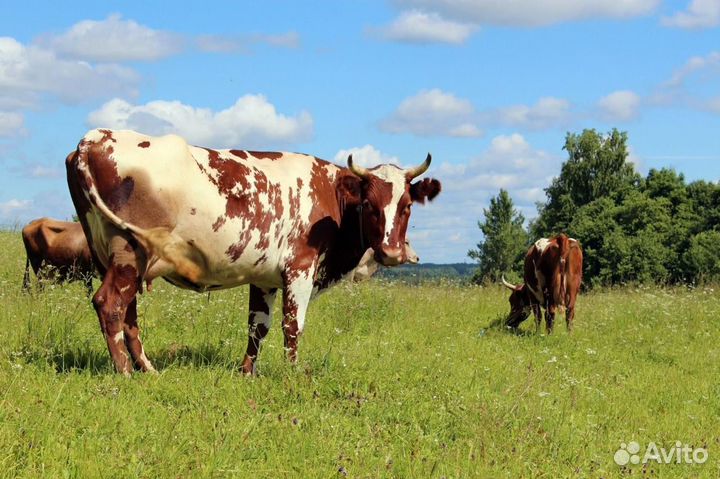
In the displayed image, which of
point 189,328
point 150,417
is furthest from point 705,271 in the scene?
point 150,417

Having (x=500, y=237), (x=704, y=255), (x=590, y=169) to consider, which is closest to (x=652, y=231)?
(x=704, y=255)

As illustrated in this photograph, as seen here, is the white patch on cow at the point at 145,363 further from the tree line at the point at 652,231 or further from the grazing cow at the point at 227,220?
the tree line at the point at 652,231

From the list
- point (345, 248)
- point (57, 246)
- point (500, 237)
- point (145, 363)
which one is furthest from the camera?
point (500, 237)

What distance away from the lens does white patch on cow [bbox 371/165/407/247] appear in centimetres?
840

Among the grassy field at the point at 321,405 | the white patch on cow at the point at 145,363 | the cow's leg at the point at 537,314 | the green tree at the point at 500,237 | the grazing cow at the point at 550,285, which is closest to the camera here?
the grassy field at the point at 321,405

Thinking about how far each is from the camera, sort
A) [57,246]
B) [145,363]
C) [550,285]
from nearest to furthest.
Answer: [145,363], [57,246], [550,285]

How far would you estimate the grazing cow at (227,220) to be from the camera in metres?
7.41

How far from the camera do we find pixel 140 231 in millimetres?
7363

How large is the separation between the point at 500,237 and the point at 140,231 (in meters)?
80.3

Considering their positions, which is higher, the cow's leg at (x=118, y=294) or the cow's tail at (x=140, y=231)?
the cow's tail at (x=140, y=231)

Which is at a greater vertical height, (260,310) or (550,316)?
(260,310)

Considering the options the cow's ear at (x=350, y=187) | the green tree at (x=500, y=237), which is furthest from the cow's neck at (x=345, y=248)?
the green tree at (x=500, y=237)

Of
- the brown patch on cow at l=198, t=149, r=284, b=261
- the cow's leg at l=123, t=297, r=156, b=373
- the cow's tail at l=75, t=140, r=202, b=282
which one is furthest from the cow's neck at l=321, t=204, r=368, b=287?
the cow's leg at l=123, t=297, r=156, b=373

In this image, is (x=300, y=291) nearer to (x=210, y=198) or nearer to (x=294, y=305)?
(x=294, y=305)
